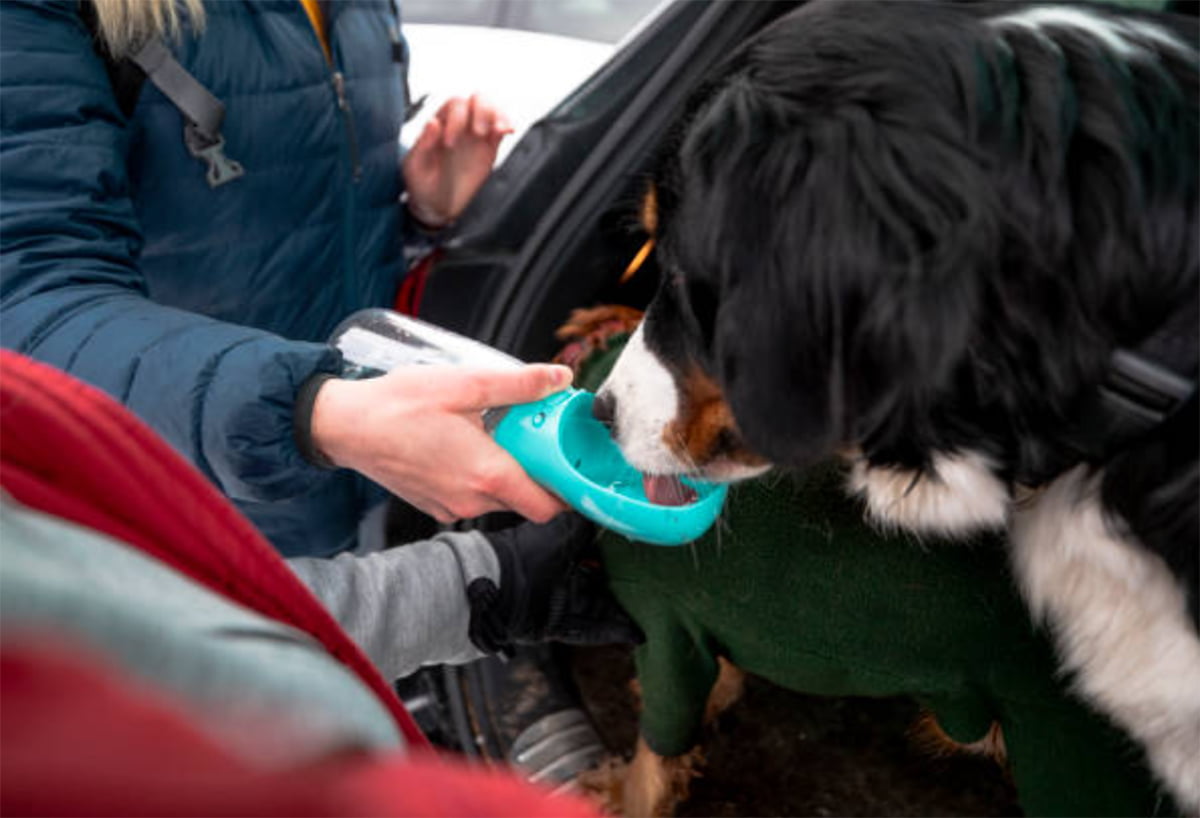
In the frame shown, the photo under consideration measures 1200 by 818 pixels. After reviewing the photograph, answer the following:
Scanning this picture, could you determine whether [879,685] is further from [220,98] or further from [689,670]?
[220,98]

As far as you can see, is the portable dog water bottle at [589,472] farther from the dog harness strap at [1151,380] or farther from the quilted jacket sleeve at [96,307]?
the dog harness strap at [1151,380]

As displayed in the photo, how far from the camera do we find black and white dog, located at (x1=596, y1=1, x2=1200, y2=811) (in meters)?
0.79

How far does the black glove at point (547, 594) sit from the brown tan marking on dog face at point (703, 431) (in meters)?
0.30

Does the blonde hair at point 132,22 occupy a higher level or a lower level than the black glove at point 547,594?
higher

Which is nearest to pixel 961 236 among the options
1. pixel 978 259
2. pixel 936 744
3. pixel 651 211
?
pixel 978 259

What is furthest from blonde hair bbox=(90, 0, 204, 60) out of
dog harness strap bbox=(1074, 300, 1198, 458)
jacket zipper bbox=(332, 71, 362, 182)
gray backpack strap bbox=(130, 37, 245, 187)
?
dog harness strap bbox=(1074, 300, 1198, 458)

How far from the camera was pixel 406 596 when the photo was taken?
1181 millimetres

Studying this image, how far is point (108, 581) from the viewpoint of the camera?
33cm

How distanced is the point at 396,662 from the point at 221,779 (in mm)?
944

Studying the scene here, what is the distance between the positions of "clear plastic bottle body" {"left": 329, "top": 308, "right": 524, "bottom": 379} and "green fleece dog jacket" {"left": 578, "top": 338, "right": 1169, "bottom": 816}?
0.32 meters

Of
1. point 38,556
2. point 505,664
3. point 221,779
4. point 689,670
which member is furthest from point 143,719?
point 505,664

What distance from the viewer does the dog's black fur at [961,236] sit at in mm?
789

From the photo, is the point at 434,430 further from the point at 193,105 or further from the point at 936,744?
the point at 936,744

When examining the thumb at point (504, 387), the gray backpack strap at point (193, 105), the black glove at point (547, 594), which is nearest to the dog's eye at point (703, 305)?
the thumb at point (504, 387)
